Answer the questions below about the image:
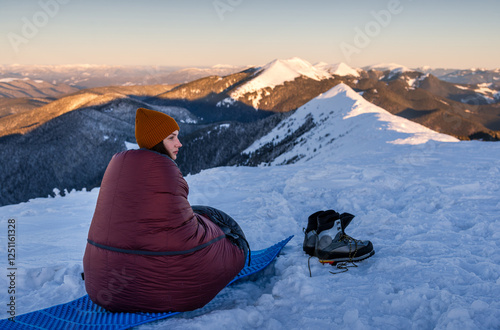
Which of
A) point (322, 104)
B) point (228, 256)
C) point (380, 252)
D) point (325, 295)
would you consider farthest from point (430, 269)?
point (322, 104)

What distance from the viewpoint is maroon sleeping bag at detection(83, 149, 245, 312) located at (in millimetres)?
2967

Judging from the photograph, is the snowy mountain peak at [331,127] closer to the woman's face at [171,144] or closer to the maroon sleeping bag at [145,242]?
the woman's face at [171,144]

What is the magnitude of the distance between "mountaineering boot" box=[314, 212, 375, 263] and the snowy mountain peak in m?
12.1

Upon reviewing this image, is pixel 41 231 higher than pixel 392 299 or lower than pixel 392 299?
lower

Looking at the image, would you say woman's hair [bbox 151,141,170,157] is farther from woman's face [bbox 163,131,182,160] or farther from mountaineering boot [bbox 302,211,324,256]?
mountaineering boot [bbox 302,211,324,256]

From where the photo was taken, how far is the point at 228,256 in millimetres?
3598

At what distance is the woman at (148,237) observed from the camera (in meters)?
2.97

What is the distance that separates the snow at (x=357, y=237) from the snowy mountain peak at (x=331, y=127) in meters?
8.01

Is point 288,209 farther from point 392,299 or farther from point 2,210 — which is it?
point 2,210

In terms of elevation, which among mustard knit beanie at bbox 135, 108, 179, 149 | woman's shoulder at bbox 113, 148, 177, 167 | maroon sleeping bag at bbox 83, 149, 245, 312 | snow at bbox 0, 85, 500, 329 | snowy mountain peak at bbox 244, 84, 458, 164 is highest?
mustard knit beanie at bbox 135, 108, 179, 149

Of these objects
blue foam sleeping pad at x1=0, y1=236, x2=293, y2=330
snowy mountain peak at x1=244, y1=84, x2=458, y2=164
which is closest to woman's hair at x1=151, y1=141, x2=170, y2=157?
blue foam sleeping pad at x1=0, y1=236, x2=293, y2=330

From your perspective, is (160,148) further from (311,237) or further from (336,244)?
(336,244)

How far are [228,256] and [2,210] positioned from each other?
734 centimetres

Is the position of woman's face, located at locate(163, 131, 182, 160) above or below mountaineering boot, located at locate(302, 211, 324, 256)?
above
